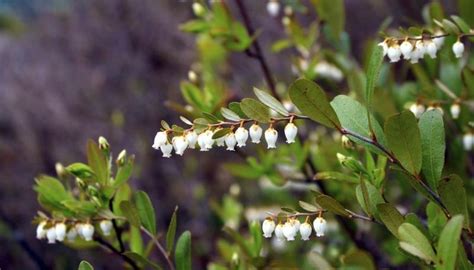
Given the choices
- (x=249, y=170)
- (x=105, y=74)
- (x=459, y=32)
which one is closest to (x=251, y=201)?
(x=249, y=170)

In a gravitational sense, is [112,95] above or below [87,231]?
below

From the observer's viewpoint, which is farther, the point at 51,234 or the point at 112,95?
the point at 112,95

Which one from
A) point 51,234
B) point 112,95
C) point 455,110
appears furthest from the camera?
point 112,95

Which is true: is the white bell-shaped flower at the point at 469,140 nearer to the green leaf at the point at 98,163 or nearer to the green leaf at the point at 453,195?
the green leaf at the point at 453,195

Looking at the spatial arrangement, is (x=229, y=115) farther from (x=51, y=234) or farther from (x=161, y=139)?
(x=51, y=234)

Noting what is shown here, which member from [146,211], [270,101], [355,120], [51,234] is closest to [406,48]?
[355,120]

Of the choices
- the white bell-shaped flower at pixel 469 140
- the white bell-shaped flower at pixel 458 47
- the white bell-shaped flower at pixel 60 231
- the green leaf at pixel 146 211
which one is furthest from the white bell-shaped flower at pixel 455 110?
the white bell-shaped flower at pixel 60 231
